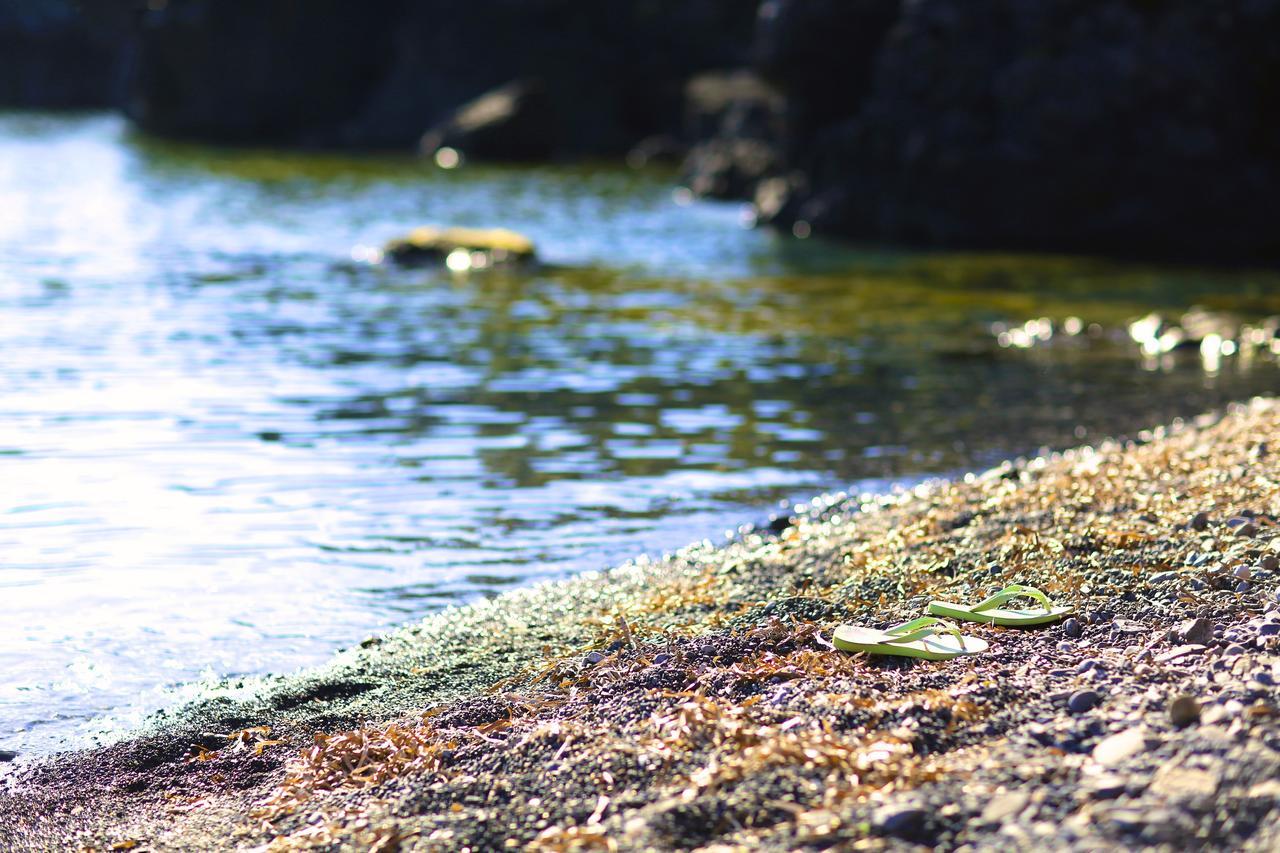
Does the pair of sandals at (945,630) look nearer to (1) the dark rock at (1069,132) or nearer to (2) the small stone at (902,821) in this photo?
(2) the small stone at (902,821)

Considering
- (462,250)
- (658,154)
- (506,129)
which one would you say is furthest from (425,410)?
(658,154)

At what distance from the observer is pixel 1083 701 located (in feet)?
13.7

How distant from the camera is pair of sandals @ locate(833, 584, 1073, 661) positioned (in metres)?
4.92

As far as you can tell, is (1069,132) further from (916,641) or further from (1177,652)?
(1177,652)

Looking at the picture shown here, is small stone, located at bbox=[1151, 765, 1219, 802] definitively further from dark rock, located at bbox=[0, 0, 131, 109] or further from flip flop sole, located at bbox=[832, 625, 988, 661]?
dark rock, located at bbox=[0, 0, 131, 109]

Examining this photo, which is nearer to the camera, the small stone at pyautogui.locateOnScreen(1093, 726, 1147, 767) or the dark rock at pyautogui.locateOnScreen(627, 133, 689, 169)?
the small stone at pyautogui.locateOnScreen(1093, 726, 1147, 767)

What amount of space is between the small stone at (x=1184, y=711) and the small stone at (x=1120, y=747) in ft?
0.36

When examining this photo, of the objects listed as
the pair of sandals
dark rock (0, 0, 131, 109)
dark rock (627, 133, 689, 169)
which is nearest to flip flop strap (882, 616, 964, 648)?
the pair of sandals

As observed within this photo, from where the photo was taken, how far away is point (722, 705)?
4.55 meters

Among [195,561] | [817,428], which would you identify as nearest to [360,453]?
[195,561]

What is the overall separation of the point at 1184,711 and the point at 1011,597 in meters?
1.71

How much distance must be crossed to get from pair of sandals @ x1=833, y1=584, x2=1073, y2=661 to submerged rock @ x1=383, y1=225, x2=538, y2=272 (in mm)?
16133

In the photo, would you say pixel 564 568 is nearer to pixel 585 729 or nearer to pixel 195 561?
pixel 195 561

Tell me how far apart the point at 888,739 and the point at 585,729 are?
3.29 ft
